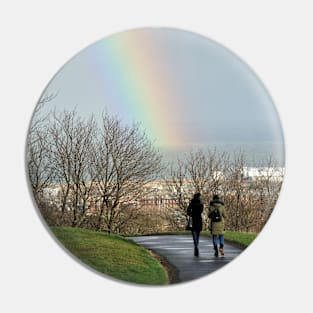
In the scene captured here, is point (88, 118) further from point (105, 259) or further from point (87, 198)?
point (105, 259)

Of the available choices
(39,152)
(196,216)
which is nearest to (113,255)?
(196,216)

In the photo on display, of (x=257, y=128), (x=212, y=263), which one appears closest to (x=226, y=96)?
(x=257, y=128)

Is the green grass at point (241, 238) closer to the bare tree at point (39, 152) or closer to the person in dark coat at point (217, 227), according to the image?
the person in dark coat at point (217, 227)

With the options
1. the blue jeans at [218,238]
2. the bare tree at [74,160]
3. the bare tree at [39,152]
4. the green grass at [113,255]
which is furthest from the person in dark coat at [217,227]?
the bare tree at [39,152]

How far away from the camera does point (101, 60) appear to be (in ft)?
19.2

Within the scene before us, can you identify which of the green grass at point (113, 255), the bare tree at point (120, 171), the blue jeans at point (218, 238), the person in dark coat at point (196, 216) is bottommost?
the green grass at point (113, 255)

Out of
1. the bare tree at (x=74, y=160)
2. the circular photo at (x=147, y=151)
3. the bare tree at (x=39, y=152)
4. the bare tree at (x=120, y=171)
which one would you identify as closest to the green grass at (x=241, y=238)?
the circular photo at (x=147, y=151)

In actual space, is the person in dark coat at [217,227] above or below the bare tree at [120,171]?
below

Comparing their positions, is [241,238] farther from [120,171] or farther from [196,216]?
[120,171]

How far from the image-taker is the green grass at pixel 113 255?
5848 mm

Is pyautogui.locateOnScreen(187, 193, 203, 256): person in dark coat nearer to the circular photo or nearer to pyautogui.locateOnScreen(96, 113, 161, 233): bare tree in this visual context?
the circular photo

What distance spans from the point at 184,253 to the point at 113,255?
474mm

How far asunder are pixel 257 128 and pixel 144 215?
3.13 feet

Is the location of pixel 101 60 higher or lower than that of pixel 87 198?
higher
